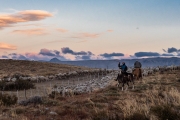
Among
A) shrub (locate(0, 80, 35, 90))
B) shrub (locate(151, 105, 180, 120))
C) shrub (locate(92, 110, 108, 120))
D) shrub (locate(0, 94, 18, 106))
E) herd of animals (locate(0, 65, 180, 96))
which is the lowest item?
shrub (locate(0, 80, 35, 90))

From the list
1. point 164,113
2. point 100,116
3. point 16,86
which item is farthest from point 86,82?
point 164,113

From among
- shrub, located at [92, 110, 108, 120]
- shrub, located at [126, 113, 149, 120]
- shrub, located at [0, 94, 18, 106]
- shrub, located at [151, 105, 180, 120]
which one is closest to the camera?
shrub, located at [151, 105, 180, 120]

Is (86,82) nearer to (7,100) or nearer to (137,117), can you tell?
(7,100)

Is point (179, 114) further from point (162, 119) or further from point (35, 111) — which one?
point (35, 111)

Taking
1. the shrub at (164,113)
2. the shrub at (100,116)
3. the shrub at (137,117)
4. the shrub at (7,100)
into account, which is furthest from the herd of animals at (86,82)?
the shrub at (164,113)

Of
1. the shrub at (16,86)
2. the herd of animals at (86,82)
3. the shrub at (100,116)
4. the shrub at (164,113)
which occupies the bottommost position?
the shrub at (16,86)

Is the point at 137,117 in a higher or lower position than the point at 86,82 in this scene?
higher

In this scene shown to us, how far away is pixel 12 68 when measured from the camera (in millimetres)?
78562

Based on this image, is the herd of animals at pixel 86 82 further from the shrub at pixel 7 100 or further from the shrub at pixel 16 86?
the shrub at pixel 7 100

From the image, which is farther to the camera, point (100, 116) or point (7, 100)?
point (7, 100)

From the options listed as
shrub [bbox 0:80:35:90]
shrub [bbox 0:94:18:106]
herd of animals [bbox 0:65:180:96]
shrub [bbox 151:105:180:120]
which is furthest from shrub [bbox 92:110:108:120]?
shrub [bbox 0:80:35:90]

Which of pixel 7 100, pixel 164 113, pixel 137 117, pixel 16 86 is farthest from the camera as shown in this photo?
pixel 16 86

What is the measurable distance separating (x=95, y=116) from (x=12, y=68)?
6974 centimetres

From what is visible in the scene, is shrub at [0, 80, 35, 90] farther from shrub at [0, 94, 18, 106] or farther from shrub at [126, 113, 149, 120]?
shrub at [126, 113, 149, 120]
